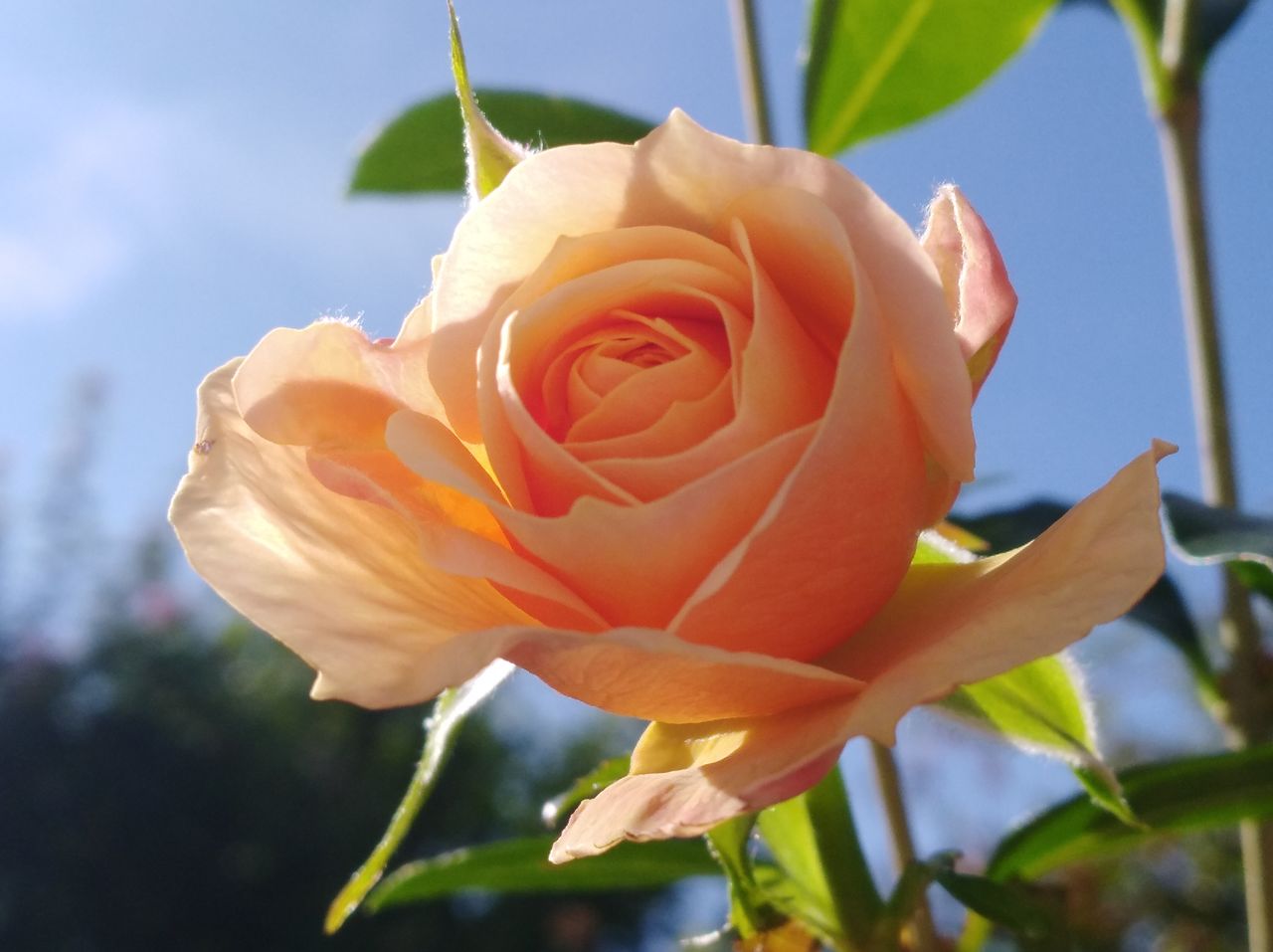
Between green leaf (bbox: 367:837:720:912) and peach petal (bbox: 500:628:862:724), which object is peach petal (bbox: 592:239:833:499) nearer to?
peach petal (bbox: 500:628:862:724)

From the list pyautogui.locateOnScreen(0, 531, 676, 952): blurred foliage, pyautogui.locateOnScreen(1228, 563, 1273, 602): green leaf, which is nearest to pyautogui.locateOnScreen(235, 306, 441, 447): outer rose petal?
pyautogui.locateOnScreen(1228, 563, 1273, 602): green leaf

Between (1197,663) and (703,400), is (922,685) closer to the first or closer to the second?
(703,400)

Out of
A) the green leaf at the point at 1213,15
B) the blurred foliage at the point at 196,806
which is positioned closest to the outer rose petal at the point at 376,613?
the green leaf at the point at 1213,15

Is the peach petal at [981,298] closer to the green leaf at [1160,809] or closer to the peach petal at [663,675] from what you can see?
the peach petal at [663,675]

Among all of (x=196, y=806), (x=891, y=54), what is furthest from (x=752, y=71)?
(x=196, y=806)

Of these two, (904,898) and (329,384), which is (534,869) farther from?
(329,384)

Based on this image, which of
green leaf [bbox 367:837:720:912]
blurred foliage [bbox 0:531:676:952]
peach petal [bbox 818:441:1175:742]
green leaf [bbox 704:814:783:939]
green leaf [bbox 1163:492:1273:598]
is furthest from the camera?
blurred foliage [bbox 0:531:676:952]
